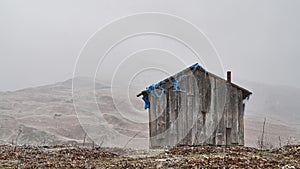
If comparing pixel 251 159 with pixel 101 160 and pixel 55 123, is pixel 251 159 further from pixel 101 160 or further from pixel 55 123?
pixel 55 123

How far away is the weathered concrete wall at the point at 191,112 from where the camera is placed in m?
17.2

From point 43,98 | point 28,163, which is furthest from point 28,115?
point 28,163

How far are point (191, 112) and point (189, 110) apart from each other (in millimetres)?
148

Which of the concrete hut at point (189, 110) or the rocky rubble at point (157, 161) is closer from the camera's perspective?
the rocky rubble at point (157, 161)

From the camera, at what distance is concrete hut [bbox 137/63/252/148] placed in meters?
17.2

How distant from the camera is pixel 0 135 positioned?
39094mm

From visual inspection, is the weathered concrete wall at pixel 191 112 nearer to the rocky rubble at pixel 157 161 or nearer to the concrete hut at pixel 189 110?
the concrete hut at pixel 189 110

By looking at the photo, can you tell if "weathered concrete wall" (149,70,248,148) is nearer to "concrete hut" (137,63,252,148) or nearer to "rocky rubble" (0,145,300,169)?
"concrete hut" (137,63,252,148)

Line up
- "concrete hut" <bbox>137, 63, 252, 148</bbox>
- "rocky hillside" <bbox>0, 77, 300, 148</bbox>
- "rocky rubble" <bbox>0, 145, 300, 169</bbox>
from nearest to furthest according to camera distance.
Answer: "rocky rubble" <bbox>0, 145, 300, 169</bbox> → "concrete hut" <bbox>137, 63, 252, 148</bbox> → "rocky hillside" <bbox>0, 77, 300, 148</bbox>

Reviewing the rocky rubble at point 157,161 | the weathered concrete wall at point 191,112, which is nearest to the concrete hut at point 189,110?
the weathered concrete wall at point 191,112

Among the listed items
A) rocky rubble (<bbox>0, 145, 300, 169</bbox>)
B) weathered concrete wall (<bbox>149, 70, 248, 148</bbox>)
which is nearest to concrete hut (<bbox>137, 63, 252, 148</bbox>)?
weathered concrete wall (<bbox>149, 70, 248, 148</bbox>)

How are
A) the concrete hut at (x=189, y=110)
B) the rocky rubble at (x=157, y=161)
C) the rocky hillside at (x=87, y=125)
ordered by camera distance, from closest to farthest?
the rocky rubble at (x=157, y=161) < the concrete hut at (x=189, y=110) < the rocky hillside at (x=87, y=125)

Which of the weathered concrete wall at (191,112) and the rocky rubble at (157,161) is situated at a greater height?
the weathered concrete wall at (191,112)

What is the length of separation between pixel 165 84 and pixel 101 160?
7.54 metres
